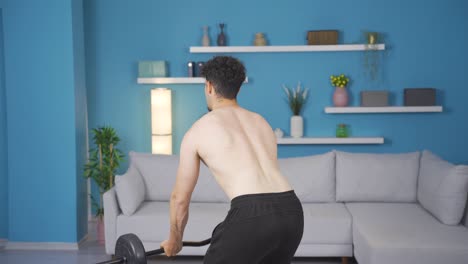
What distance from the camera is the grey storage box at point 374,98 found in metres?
5.68

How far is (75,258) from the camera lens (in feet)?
16.4

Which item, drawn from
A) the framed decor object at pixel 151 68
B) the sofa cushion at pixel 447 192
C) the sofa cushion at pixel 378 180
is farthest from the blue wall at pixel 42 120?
the sofa cushion at pixel 447 192

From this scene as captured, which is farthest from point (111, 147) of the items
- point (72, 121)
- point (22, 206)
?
point (22, 206)

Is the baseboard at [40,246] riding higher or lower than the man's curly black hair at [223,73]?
lower

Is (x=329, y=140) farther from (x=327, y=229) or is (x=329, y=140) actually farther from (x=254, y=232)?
(x=254, y=232)

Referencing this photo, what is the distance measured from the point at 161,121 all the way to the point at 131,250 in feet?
11.3

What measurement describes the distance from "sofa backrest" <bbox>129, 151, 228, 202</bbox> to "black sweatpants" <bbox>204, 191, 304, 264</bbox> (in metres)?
2.60

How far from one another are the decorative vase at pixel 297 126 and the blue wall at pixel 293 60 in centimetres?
15

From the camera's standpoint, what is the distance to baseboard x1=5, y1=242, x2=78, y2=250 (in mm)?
5254

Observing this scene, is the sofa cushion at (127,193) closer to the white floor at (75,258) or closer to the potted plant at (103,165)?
the white floor at (75,258)

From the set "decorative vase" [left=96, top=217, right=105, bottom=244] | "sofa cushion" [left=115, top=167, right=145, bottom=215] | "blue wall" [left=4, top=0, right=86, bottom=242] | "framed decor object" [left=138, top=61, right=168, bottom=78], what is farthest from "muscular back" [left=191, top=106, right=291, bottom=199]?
"framed decor object" [left=138, top=61, right=168, bottom=78]

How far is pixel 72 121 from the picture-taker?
17.2 ft

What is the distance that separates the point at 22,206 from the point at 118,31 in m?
1.82

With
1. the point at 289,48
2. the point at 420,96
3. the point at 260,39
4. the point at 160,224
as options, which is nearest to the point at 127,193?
the point at 160,224
